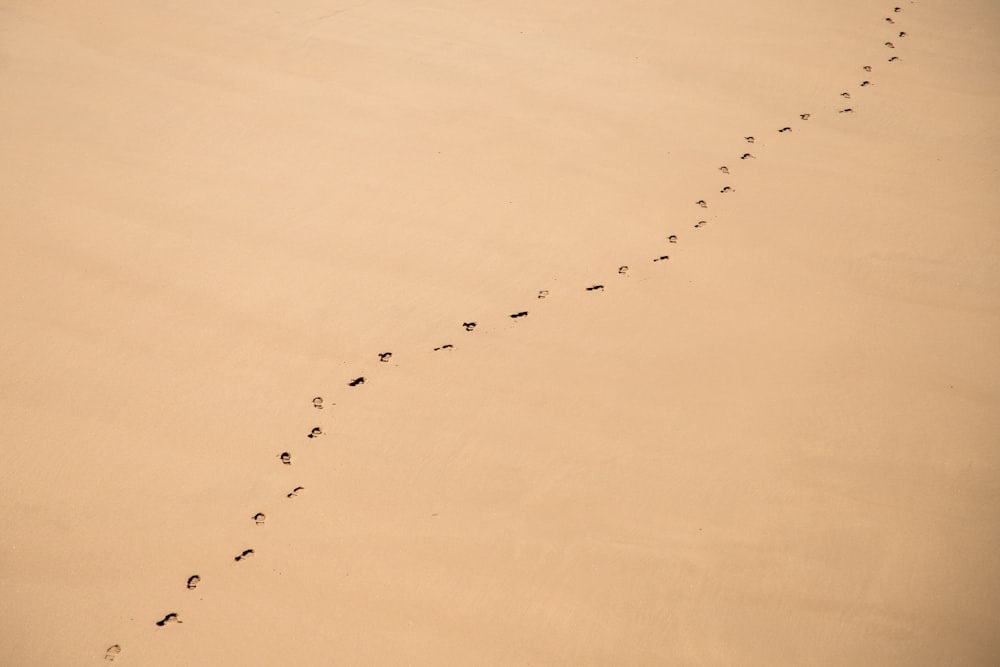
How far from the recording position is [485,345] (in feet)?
7.48

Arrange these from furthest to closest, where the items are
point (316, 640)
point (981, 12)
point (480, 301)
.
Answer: point (981, 12) → point (480, 301) → point (316, 640)

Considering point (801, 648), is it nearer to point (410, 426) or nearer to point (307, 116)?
point (410, 426)

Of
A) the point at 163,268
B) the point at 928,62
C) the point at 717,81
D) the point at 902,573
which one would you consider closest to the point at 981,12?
the point at 928,62

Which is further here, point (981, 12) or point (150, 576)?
point (981, 12)

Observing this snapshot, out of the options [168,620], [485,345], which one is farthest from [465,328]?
[168,620]

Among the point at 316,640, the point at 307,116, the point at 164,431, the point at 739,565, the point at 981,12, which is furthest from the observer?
the point at 981,12

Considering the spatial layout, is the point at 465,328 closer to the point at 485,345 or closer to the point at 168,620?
the point at 485,345

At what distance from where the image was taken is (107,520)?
6.25 feet

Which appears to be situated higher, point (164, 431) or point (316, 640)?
point (164, 431)

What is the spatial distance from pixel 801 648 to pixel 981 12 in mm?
3503

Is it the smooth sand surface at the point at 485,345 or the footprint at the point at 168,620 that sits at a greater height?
the smooth sand surface at the point at 485,345

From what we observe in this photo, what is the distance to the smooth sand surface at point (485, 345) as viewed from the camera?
1832mm

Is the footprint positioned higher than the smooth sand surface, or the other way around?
the smooth sand surface

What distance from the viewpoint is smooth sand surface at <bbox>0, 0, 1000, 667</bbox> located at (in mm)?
1832
